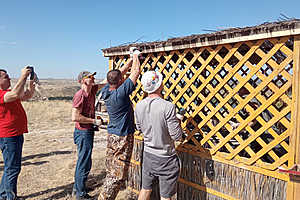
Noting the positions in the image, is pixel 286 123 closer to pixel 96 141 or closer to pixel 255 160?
pixel 255 160

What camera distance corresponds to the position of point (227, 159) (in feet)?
8.55

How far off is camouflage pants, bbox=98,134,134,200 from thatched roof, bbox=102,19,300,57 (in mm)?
1282

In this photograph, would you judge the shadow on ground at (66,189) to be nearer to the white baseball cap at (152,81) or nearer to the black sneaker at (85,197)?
the black sneaker at (85,197)

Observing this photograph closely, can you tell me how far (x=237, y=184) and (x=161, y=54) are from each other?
1.89 meters

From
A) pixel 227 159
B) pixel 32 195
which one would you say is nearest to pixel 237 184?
pixel 227 159

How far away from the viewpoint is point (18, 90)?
298 centimetres

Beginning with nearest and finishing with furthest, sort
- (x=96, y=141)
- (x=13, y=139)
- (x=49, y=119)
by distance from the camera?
(x=13, y=139) < (x=96, y=141) < (x=49, y=119)

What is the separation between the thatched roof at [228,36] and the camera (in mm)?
2041

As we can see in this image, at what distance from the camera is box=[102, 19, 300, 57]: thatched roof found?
2041 mm

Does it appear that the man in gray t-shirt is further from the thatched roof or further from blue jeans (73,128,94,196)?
blue jeans (73,128,94,196)

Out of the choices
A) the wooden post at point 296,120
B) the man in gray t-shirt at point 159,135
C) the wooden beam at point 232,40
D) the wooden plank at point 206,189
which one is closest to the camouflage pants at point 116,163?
the man in gray t-shirt at point 159,135

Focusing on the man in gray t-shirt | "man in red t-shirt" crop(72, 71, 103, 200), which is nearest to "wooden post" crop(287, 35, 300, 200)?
the man in gray t-shirt

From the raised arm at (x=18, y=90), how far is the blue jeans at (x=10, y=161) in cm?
61

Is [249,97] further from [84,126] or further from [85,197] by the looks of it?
[85,197]
